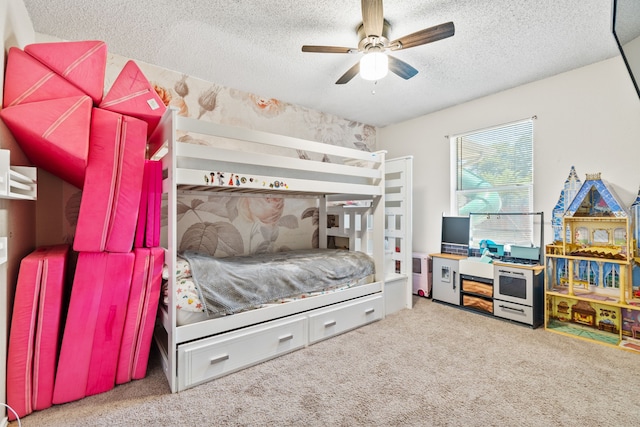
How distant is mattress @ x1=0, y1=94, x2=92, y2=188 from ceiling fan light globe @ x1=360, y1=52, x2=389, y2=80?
Result: 1735 mm

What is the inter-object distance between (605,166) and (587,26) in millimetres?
1247

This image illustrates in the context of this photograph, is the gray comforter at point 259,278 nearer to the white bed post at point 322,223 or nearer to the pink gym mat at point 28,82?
the white bed post at point 322,223

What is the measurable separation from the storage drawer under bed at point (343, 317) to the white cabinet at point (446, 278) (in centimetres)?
97

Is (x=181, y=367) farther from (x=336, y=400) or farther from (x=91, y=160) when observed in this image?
(x=91, y=160)

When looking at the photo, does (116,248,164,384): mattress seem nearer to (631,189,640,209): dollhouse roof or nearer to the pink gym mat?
the pink gym mat

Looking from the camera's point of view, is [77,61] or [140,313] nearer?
[77,61]

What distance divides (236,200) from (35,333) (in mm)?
1891

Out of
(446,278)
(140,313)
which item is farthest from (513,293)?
(140,313)

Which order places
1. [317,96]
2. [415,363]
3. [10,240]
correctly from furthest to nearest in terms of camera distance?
[317,96]
[415,363]
[10,240]

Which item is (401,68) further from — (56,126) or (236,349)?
(236,349)

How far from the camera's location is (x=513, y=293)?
9.37 feet

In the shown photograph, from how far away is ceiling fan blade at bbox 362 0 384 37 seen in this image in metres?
1.65

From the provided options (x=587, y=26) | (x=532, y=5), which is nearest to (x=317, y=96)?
(x=532, y=5)

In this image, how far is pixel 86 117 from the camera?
5.13 feet
